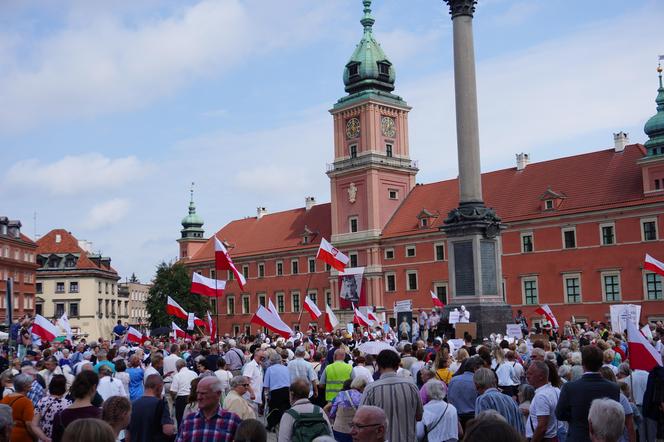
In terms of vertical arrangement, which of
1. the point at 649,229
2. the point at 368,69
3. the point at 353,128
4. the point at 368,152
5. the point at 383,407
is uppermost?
the point at 368,69

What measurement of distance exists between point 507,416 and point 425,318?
93.8ft

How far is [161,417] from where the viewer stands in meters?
8.35

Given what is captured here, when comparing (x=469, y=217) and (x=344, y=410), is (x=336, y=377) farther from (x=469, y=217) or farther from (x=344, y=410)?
(x=469, y=217)

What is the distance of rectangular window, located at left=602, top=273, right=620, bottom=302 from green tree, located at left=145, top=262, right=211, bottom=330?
3994 centimetres

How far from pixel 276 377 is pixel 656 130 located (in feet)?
139

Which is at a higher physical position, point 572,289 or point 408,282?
point 408,282

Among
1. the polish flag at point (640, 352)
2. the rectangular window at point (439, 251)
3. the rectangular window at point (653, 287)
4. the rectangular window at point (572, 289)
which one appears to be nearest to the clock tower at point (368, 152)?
the rectangular window at point (439, 251)

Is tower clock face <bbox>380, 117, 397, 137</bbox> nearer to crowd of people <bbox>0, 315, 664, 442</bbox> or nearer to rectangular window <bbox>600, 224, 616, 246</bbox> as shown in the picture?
rectangular window <bbox>600, 224, 616, 246</bbox>

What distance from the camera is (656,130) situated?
4894cm

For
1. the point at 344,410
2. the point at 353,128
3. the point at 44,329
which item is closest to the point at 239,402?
the point at 344,410

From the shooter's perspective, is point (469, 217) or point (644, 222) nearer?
point (469, 217)

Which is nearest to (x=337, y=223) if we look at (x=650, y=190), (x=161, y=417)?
(x=650, y=190)

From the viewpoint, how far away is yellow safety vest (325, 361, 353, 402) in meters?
12.1

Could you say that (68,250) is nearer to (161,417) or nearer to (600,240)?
(600,240)
